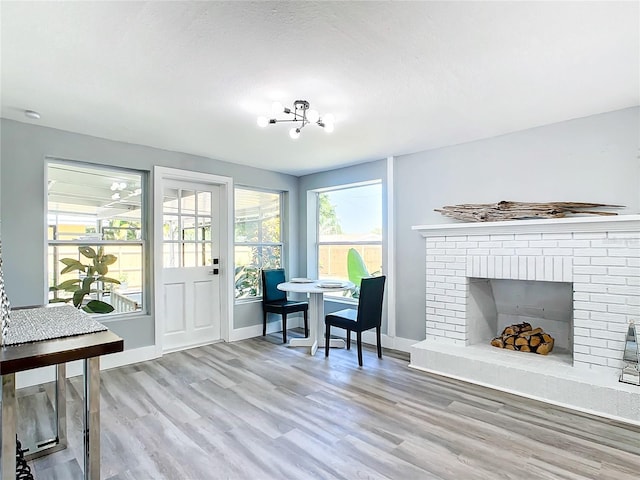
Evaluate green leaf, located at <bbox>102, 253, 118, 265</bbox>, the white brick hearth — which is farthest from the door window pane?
the white brick hearth

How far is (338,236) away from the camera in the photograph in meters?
5.09

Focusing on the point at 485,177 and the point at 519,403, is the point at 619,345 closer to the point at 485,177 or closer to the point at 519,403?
the point at 519,403

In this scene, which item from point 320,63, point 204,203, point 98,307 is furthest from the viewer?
point 204,203

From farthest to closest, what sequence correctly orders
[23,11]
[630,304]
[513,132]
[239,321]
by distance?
[239,321] → [513,132] → [630,304] → [23,11]

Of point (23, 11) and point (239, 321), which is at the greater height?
point (23, 11)

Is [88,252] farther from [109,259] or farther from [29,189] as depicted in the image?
[29,189]

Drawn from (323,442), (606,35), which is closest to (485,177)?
(606,35)

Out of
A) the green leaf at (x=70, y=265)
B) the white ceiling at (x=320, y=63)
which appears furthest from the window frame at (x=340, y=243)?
the green leaf at (x=70, y=265)

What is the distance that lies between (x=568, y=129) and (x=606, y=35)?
1432 millimetres

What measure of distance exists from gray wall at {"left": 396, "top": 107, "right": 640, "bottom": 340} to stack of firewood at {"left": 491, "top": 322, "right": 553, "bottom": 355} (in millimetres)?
860

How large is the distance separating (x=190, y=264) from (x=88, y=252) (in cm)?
112

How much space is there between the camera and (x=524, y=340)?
3.29 metres

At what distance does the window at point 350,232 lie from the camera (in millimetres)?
4637

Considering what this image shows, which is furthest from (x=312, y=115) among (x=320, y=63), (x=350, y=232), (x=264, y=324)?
(x=264, y=324)
